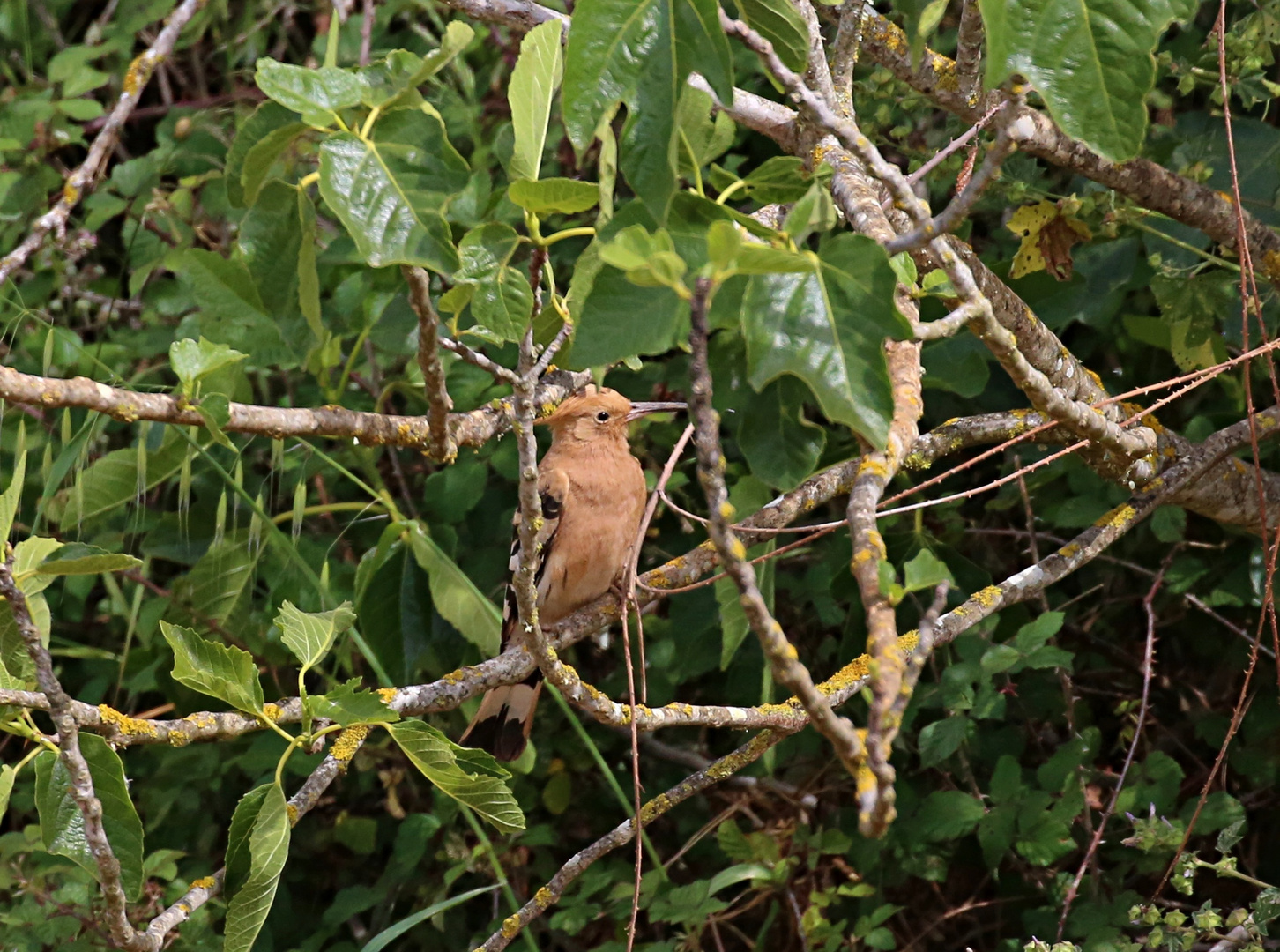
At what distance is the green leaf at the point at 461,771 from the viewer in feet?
6.82

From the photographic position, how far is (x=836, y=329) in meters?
1.46

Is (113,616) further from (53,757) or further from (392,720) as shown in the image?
(392,720)

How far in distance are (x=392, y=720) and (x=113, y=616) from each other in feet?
9.48

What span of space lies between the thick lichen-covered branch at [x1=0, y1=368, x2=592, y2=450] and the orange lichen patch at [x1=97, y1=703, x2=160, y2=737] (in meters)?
0.53

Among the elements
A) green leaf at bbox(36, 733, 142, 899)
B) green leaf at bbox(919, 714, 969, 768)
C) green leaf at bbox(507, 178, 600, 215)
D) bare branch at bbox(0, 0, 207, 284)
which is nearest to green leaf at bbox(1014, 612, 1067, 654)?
green leaf at bbox(919, 714, 969, 768)

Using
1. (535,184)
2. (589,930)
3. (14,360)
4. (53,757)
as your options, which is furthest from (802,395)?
(14,360)

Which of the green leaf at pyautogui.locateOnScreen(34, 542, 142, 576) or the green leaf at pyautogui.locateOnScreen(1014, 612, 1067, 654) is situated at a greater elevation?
the green leaf at pyautogui.locateOnScreen(34, 542, 142, 576)

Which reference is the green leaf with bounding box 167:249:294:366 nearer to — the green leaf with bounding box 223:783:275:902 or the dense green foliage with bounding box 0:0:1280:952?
the dense green foliage with bounding box 0:0:1280:952

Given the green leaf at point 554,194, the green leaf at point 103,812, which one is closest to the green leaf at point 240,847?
the green leaf at point 103,812

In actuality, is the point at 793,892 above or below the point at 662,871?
below

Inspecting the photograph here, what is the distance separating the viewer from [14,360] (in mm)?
4664

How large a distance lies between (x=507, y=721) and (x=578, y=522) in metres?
0.62

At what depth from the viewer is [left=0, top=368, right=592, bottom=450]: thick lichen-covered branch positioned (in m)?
2.13

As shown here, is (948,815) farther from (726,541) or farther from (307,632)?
(726,541)
